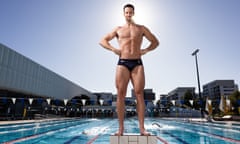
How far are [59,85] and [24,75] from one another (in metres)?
12.9

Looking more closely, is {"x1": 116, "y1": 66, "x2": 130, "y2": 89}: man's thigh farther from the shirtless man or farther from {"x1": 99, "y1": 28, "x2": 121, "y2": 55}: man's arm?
{"x1": 99, "y1": 28, "x2": 121, "y2": 55}: man's arm

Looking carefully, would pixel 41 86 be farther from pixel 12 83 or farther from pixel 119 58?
pixel 119 58

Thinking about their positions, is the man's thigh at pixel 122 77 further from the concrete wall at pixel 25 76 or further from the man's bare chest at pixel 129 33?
the concrete wall at pixel 25 76

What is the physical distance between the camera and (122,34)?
12.0ft

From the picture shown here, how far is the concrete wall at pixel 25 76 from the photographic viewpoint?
1952 cm

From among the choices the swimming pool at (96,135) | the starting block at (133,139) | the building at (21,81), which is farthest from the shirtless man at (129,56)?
the building at (21,81)

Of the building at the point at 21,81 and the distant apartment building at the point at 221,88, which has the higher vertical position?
the distant apartment building at the point at 221,88

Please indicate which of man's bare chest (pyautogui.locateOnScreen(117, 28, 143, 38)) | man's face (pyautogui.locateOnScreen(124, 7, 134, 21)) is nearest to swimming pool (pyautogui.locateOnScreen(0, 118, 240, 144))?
man's bare chest (pyautogui.locateOnScreen(117, 28, 143, 38))

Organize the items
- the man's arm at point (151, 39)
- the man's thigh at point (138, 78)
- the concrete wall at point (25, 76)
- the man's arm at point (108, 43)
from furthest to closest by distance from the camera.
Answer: the concrete wall at point (25, 76), the man's arm at point (151, 39), the man's arm at point (108, 43), the man's thigh at point (138, 78)

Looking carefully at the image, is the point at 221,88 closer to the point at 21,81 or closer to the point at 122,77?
the point at 21,81

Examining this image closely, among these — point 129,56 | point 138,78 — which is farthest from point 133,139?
point 129,56

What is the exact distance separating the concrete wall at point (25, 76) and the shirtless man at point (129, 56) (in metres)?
19.2

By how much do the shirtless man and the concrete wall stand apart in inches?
758

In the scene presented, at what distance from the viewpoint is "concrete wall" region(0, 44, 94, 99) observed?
1952cm
